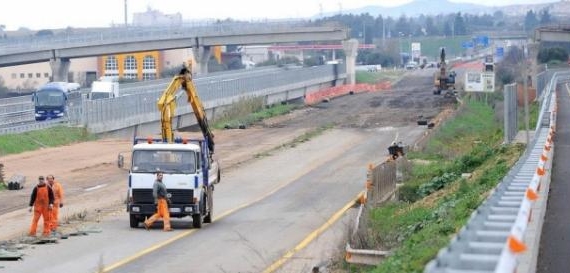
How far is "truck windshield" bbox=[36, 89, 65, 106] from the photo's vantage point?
75875 mm

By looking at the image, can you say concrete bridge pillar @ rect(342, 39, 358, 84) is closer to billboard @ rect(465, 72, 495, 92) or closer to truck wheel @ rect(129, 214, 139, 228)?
billboard @ rect(465, 72, 495, 92)

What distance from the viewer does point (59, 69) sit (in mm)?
113250

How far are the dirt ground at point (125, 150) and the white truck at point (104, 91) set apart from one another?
8.33 meters

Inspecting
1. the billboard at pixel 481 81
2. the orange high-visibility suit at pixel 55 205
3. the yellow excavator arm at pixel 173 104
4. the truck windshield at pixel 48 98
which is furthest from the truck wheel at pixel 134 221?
the truck windshield at pixel 48 98

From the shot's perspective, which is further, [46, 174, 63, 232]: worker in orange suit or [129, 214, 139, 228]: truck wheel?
[129, 214, 139, 228]: truck wheel

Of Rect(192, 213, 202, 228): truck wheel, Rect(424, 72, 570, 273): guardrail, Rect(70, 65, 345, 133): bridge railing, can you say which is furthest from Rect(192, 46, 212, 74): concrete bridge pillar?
Rect(424, 72, 570, 273): guardrail

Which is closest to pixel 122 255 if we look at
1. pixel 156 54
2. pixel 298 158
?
pixel 298 158

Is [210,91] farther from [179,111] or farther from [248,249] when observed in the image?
[248,249]

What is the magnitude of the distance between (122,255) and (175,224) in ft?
19.4

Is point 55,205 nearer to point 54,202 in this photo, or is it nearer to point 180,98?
point 54,202

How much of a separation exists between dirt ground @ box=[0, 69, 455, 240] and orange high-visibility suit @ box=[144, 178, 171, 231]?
337 centimetres

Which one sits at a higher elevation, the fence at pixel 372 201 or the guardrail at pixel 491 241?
the guardrail at pixel 491 241

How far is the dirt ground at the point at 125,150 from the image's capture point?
38.3 m

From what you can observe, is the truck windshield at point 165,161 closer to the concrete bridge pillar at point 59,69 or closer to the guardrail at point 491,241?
the guardrail at point 491,241
